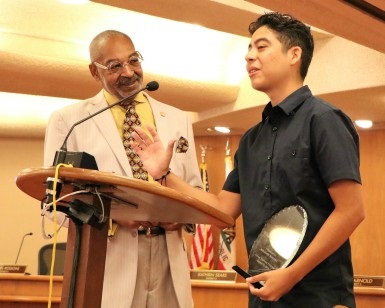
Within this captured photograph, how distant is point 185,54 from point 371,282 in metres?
3.15

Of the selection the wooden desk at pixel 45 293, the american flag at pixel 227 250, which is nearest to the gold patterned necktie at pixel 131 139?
the wooden desk at pixel 45 293

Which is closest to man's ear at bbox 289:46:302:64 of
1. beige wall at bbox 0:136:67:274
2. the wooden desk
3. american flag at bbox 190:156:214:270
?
the wooden desk

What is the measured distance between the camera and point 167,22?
24.5 feet

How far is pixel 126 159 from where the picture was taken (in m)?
2.81

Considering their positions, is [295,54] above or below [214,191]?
below

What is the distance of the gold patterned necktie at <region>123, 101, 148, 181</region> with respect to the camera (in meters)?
2.84

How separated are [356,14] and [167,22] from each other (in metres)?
3.18

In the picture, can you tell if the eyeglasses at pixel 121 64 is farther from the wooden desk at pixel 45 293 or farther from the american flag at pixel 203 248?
the american flag at pixel 203 248

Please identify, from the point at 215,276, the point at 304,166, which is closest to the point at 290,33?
the point at 304,166

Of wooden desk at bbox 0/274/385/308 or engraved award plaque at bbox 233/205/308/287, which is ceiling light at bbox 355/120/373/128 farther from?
engraved award plaque at bbox 233/205/308/287

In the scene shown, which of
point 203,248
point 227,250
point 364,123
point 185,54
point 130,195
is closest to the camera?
point 130,195

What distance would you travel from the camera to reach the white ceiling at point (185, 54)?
558 centimetres

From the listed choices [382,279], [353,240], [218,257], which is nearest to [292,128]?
[382,279]

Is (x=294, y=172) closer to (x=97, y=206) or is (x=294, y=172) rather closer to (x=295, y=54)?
(x=295, y=54)
